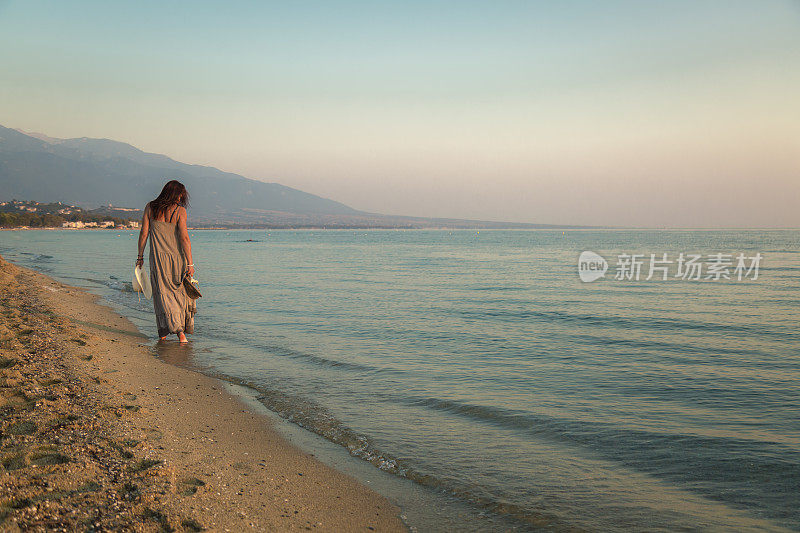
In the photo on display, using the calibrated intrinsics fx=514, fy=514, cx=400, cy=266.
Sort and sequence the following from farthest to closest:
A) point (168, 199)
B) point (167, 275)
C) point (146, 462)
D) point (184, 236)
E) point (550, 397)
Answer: point (167, 275) → point (184, 236) → point (168, 199) → point (550, 397) → point (146, 462)

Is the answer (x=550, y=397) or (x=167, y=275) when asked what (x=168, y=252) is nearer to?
(x=167, y=275)

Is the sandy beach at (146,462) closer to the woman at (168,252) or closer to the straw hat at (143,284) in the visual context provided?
the woman at (168,252)

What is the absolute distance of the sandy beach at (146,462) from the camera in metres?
3.41

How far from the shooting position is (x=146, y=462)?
14.0 ft

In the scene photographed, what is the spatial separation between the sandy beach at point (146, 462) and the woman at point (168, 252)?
2297mm

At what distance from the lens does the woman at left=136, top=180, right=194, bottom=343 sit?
933 cm

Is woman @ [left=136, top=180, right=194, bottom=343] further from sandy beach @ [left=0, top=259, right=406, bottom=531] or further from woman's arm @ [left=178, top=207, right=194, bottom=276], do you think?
sandy beach @ [left=0, top=259, right=406, bottom=531]

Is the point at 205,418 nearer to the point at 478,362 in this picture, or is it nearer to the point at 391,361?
the point at 391,361

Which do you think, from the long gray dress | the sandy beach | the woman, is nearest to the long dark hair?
the woman

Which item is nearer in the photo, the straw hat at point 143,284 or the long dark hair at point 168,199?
the long dark hair at point 168,199

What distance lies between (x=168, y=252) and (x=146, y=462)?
614cm

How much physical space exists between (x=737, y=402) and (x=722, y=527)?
4.24 meters

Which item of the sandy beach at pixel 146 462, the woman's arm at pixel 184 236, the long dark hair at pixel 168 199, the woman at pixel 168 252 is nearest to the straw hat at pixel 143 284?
the woman at pixel 168 252

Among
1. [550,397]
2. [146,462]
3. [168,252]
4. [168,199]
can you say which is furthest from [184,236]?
[550,397]
